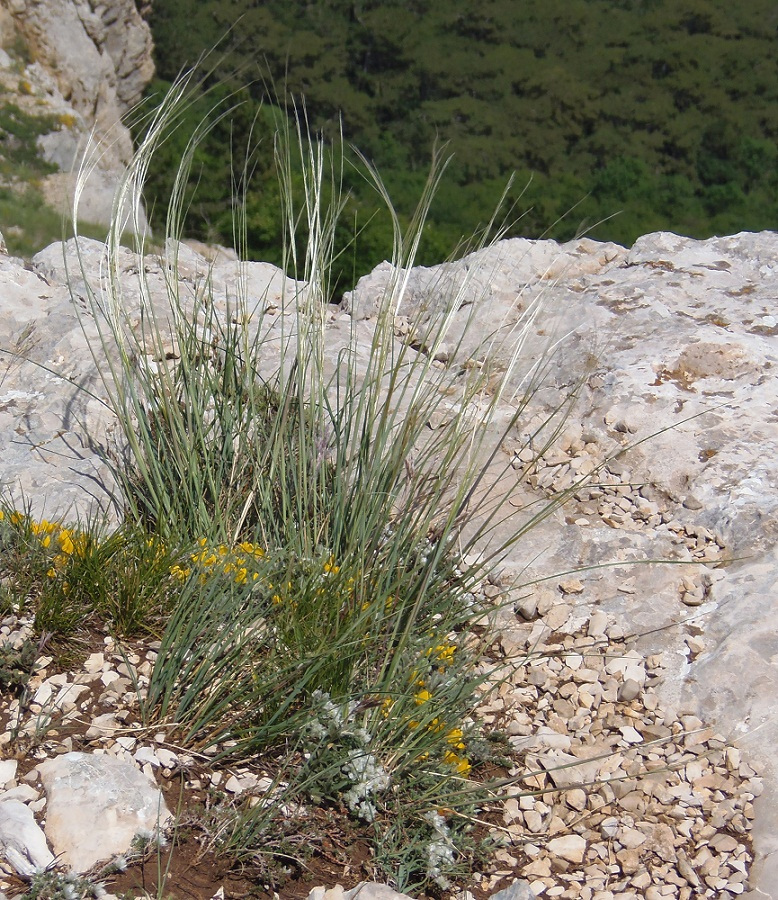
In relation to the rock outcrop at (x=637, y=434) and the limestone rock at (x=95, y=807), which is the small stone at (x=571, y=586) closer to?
the rock outcrop at (x=637, y=434)

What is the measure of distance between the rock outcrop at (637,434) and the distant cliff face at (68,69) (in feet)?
50.2

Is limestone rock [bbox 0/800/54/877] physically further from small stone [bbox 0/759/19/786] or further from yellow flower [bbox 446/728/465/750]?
yellow flower [bbox 446/728/465/750]

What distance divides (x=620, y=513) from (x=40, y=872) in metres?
1.91

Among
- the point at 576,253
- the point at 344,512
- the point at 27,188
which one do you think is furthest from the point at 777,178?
the point at 344,512

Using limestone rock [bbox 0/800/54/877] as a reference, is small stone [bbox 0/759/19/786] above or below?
below

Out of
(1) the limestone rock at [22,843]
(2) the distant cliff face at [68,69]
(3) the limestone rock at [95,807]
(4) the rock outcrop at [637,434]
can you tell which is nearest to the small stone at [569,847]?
(4) the rock outcrop at [637,434]

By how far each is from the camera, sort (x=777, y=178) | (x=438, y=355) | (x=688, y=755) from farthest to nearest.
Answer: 1. (x=777, y=178)
2. (x=438, y=355)
3. (x=688, y=755)

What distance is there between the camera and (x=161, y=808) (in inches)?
67.3

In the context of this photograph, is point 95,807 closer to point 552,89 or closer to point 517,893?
point 517,893

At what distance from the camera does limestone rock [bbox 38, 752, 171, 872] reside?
1.60 m

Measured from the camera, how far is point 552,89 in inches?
1340

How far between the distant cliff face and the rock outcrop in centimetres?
1530

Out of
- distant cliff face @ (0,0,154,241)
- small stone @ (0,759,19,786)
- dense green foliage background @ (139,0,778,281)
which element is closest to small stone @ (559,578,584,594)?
small stone @ (0,759,19,786)

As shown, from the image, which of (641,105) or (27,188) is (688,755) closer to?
(27,188)
